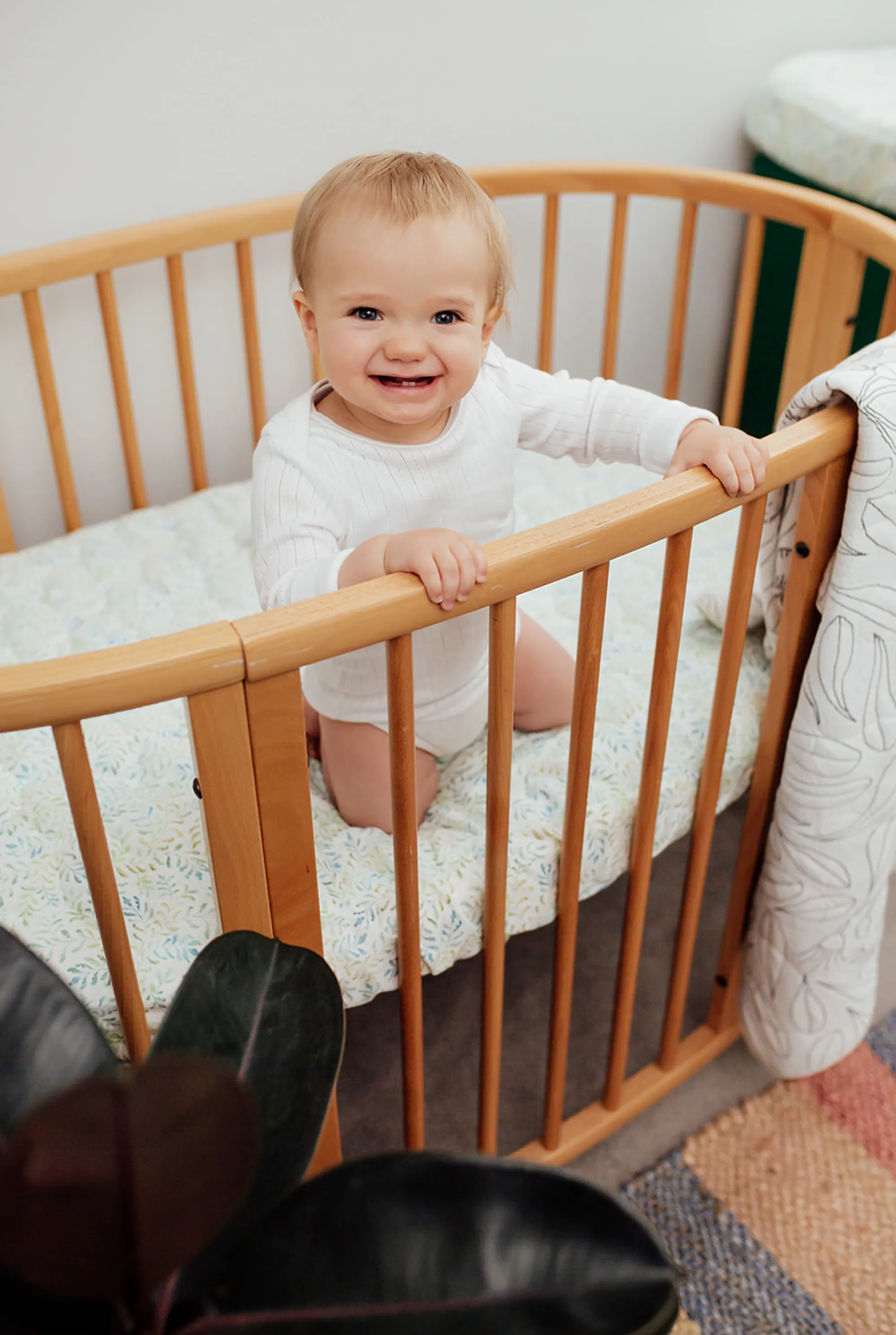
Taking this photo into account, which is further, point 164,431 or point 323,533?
point 164,431

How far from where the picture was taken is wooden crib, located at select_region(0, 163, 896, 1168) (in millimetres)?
638

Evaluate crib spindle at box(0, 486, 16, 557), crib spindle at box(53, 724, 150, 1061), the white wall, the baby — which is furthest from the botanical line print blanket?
crib spindle at box(0, 486, 16, 557)

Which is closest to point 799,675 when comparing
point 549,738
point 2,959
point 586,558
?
point 549,738

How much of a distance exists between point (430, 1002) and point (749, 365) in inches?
45.4

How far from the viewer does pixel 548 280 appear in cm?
151

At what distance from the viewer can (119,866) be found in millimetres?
930

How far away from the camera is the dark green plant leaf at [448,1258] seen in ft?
1.59

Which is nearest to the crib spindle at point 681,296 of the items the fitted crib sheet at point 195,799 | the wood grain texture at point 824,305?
the wood grain texture at point 824,305

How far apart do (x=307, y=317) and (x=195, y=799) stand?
16.8 inches

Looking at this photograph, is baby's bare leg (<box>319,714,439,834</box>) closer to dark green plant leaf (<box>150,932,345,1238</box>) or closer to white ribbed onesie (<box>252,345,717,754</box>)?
white ribbed onesie (<box>252,345,717,754</box>)

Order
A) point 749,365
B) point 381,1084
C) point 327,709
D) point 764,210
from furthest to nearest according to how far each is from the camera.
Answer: point 749,365 → point 764,210 → point 381,1084 → point 327,709

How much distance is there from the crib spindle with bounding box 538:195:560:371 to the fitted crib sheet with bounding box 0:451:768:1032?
0.29 m

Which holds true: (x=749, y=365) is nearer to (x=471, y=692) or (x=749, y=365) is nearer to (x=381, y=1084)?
(x=471, y=692)

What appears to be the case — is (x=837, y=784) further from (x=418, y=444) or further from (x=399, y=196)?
(x=399, y=196)
